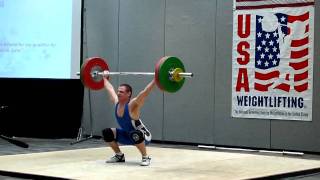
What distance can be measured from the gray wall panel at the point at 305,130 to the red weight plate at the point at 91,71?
278 cm

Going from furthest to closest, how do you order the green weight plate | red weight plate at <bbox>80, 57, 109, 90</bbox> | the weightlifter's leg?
red weight plate at <bbox>80, 57, 109, 90</bbox>
the weightlifter's leg
the green weight plate

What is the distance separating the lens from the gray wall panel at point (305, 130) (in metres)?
8.13

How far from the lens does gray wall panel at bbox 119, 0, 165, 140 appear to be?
946cm

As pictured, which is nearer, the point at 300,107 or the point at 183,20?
the point at 300,107

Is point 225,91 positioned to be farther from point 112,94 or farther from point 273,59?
point 112,94

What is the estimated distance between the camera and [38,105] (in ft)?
33.2

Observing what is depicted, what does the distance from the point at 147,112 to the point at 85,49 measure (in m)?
1.51

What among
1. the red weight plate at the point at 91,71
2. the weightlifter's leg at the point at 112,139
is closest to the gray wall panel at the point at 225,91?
the red weight plate at the point at 91,71

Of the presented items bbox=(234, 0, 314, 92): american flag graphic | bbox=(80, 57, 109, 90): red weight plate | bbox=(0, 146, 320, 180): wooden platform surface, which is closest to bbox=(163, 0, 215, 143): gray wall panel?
bbox=(234, 0, 314, 92): american flag graphic

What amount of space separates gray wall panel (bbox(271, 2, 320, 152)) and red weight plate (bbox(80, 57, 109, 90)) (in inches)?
110

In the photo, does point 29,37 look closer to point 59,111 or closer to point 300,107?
point 59,111

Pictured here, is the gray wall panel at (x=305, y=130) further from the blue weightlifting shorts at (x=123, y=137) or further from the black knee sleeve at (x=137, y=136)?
the black knee sleeve at (x=137, y=136)

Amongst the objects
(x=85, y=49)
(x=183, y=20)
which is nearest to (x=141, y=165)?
(x=183, y=20)

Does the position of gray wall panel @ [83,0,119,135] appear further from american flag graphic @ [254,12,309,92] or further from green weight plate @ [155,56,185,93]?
green weight plate @ [155,56,185,93]
